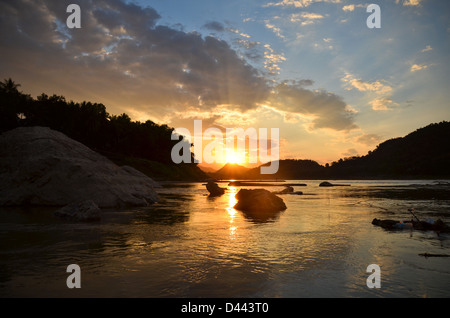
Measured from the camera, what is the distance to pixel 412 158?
153 metres

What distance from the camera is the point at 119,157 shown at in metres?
91.2

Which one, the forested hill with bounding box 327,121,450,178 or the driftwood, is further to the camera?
the forested hill with bounding box 327,121,450,178

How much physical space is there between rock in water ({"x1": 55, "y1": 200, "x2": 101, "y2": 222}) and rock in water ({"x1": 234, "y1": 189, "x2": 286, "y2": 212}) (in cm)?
1189

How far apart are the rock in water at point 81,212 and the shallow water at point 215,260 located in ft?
3.32

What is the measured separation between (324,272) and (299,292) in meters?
1.71

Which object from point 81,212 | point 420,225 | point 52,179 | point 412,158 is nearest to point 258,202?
point 420,225

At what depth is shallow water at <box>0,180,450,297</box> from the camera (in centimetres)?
622

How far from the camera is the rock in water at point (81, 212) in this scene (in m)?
15.5

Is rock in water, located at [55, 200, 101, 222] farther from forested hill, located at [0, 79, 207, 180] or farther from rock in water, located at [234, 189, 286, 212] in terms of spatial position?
forested hill, located at [0, 79, 207, 180]

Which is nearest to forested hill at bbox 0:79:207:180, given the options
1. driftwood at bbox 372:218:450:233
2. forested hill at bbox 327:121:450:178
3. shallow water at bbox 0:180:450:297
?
shallow water at bbox 0:180:450:297

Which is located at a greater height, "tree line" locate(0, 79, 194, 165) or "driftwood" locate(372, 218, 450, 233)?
"tree line" locate(0, 79, 194, 165)

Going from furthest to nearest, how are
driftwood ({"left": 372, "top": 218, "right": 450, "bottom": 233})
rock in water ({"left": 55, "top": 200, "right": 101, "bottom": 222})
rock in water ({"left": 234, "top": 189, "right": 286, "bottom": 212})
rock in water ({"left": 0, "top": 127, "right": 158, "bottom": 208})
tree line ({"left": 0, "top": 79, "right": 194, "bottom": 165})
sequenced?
tree line ({"left": 0, "top": 79, "right": 194, "bottom": 165}) < rock in water ({"left": 234, "top": 189, "right": 286, "bottom": 212}) < rock in water ({"left": 0, "top": 127, "right": 158, "bottom": 208}) < rock in water ({"left": 55, "top": 200, "right": 101, "bottom": 222}) < driftwood ({"left": 372, "top": 218, "right": 450, "bottom": 233})

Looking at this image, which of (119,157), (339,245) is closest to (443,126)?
(119,157)
